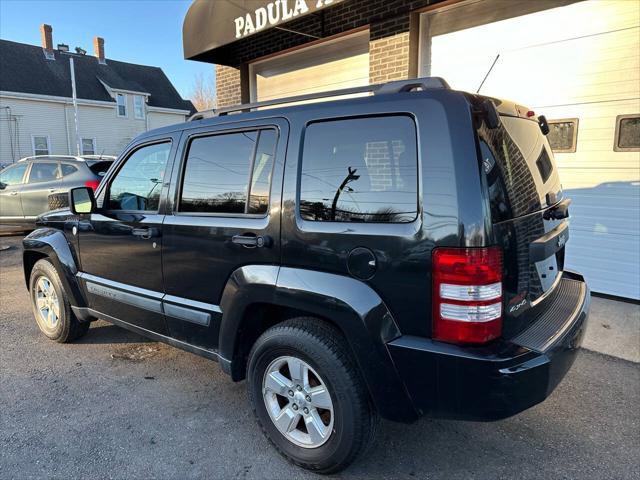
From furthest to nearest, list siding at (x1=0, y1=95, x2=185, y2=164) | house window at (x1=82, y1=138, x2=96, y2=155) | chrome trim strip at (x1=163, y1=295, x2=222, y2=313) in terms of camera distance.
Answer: house window at (x1=82, y1=138, x2=96, y2=155) < siding at (x1=0, y1=95, x2=185, y2=164) < chrome trim strip at (x1=163, y1=295, x2=222, y2=313)

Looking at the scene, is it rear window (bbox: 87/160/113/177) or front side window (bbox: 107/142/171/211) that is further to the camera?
rear window (bbox: 87/160/113/177)

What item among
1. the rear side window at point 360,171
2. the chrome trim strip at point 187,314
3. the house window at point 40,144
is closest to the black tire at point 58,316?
the chrome trim strip at point 187,314

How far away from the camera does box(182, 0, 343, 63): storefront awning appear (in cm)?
604

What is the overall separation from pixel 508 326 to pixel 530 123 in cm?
126

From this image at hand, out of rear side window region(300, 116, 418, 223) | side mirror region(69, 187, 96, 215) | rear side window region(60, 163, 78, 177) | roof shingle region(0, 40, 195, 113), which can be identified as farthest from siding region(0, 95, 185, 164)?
rear side window region(300, 116, 418, 223)

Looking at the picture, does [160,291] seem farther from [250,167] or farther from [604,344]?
[604,344]

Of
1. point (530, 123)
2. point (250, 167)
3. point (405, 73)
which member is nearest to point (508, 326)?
point (530, 123)

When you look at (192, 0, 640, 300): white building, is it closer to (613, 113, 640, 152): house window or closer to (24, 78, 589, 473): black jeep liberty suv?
(613, 113, 640, 152): house window

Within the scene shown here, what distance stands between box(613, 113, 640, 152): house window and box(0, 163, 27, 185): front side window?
10802mm

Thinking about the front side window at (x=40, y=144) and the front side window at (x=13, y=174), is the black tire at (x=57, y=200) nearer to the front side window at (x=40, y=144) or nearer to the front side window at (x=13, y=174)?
the front side window at (x=13, y=174)

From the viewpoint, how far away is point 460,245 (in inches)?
75.2

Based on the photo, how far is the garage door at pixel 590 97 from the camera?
4863 millimetres

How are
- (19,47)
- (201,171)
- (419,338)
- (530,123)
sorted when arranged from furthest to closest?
(19,47) → (201,171) → (530,123) → (419,338)

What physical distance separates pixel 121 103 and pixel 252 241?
2812 cm
